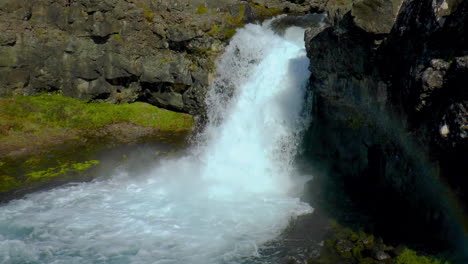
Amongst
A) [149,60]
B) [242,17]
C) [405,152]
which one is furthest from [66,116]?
[405,152]

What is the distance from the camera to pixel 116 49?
88.7 ft

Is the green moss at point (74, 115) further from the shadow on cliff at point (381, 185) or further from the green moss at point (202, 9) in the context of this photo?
the shadow on cliff at point (381, 185)

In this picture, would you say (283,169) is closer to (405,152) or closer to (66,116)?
(405,152)

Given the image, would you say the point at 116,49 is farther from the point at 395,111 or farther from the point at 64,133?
the point at 395,111

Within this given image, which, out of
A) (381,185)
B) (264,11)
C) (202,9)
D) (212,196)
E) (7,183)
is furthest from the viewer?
(264,11)

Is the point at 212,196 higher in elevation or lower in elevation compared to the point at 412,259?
lower

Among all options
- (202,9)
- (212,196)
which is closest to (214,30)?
(202,9)

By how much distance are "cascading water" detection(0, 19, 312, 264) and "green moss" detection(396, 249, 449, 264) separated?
4.25 metres

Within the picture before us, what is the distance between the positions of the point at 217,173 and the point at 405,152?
31.0 feet

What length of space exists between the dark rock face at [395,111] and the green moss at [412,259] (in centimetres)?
90

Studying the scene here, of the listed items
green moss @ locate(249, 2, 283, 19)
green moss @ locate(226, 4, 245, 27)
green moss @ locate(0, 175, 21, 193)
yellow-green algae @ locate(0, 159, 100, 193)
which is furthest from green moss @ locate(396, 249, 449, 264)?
green moss @ locate(249, 2, 283, 19)

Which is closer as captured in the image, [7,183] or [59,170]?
[7,183]

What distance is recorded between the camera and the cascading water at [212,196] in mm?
13852

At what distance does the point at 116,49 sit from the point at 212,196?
45.7ft
